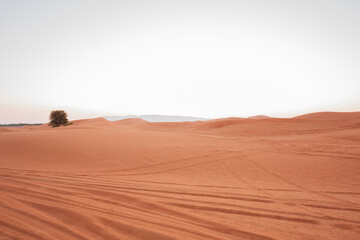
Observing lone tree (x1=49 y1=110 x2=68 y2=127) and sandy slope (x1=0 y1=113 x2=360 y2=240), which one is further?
lone tree (x1=49 y1=110 x2=68 y2=127)

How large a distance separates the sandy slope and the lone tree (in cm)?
2553

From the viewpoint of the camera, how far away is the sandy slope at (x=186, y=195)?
2.19 meters

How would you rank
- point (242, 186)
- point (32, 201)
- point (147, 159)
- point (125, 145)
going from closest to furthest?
point (32, 201) → point (242, 186) → point (147, 159) → point (125, 145)

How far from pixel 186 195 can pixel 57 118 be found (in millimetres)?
32819

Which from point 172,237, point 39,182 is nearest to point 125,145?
point 39,182

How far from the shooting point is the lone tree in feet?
91.6

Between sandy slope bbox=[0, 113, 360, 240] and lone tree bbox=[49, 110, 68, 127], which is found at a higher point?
lone tree bbox=[49, 110, 68, 127]

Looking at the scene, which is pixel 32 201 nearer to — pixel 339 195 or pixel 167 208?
pixel 167 208

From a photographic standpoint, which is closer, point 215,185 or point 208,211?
point 208,211

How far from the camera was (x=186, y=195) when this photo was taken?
3316mm

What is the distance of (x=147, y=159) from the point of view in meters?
6.40

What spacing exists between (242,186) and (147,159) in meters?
3.75

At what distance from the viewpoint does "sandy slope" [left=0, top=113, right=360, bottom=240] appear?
2.19m

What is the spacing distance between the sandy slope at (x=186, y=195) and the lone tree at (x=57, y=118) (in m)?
25.5
